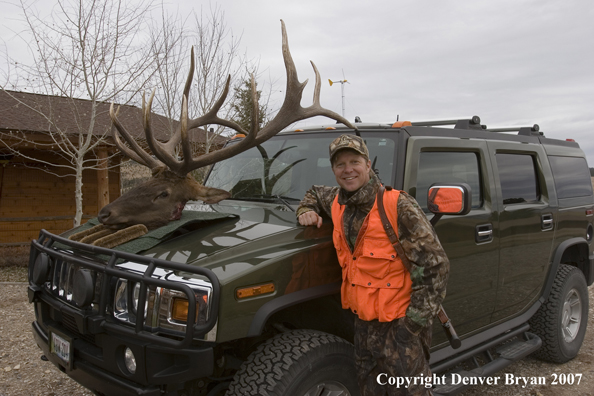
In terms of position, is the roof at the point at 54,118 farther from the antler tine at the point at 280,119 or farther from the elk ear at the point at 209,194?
the elk ear at the point at 209,194

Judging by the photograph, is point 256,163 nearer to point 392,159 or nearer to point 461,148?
point 392,159

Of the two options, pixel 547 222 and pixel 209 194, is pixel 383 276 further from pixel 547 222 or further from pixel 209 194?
pixel 547 222

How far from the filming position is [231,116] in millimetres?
11602

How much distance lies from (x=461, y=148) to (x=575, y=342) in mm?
2920

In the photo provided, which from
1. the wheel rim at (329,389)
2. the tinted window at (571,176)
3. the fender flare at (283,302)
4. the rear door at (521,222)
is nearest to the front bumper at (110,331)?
the fender flare at (283,302)

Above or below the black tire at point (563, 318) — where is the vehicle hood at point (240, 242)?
above

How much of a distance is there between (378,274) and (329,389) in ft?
2.56

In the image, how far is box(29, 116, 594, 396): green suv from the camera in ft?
7.61

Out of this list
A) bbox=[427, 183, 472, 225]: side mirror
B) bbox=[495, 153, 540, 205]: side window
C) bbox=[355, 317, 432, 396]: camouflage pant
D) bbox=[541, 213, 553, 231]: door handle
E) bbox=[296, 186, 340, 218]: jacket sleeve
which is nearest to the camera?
bbox=[355, 317, 432, 396]: camouflage pant

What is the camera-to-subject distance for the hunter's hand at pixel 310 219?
2893 millimetres

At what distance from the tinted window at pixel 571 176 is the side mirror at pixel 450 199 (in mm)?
2779

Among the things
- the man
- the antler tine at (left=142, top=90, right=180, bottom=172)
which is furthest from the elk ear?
the man

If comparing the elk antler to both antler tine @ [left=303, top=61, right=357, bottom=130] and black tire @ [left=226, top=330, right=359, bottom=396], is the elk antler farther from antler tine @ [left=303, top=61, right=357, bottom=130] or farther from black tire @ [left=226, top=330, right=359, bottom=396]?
black tire @ [left=226, top=330, right=359, bottom=396]

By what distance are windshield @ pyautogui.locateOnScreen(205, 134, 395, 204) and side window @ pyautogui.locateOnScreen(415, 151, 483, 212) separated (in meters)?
0.33
